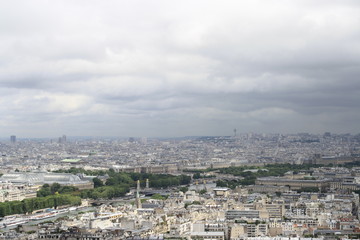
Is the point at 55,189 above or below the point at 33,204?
above

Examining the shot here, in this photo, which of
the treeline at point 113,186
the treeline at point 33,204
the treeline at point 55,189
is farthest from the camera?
the treeline at point 55,189

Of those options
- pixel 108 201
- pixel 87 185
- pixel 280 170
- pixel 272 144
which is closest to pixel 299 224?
pixel 108 201

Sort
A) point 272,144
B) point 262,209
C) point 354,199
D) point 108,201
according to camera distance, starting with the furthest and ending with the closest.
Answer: point 272,144
point 108,201
point 354,199
point 262,209

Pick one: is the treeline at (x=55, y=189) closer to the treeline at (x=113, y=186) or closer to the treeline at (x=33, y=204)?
the treeline at (x=113, y=186)

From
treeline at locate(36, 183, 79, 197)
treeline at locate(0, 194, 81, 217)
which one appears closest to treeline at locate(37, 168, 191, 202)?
treeline at locate(36, 183, 79, 197)

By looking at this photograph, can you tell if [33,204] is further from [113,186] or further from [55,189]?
[113,186]

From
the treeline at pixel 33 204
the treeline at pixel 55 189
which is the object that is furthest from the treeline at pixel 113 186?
the treeline at pixel 33 204

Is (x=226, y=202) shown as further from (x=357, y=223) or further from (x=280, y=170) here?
(x=280, y=170)

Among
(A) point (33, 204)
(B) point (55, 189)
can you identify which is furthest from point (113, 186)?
(A) point (33, 204)
